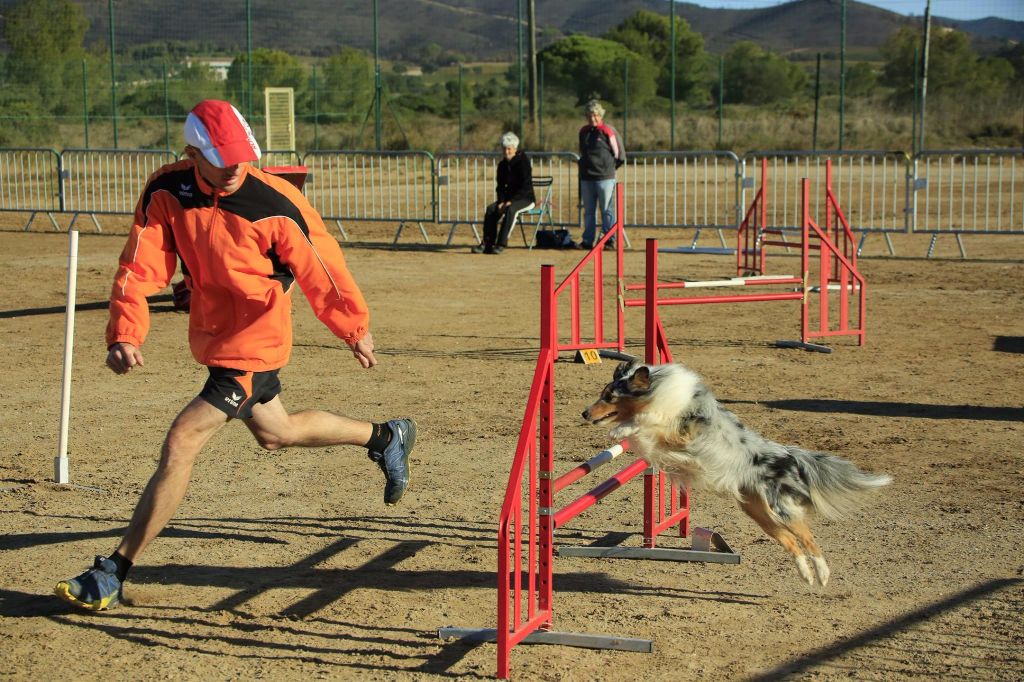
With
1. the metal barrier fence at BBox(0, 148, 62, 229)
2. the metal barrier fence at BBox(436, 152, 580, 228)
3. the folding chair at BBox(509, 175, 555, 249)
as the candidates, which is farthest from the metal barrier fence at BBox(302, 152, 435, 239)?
the metal barrier fence at BBox(0, 148, 62, 229)

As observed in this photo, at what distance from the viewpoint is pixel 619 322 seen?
32.3 ft

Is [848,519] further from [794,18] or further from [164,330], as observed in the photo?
[794,18]

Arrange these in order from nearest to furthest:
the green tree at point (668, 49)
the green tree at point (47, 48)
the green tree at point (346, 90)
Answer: the green tree at point (47, 48) < the green tree at point (346, 90) < the green tree at point (668, 49)

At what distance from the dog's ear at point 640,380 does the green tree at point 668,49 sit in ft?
103

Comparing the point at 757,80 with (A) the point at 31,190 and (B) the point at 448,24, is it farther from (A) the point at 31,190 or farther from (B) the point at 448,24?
(B) the point at 448,24

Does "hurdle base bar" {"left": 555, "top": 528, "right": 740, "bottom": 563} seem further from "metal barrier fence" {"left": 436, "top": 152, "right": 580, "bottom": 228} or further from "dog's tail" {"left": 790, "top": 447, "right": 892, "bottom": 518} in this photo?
"metal barrier fence" {"left": 436, "top": 152, "right": 580, "bottom": 228}

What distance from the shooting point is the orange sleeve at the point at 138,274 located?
470 cm

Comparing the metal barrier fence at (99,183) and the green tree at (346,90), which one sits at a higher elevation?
the green tree at (346,90)

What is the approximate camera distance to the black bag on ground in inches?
707

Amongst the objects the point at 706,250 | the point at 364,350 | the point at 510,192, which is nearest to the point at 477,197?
the point at 510,192

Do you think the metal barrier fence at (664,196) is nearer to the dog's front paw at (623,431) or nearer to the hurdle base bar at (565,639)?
the dog's front paw at (623,431)

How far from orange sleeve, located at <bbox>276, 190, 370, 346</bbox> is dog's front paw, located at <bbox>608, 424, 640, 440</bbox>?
3.54 ft

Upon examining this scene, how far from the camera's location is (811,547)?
4.86 m

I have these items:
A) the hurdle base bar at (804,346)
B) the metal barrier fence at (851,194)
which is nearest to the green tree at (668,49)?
the metal barrier fence at (851,194)
